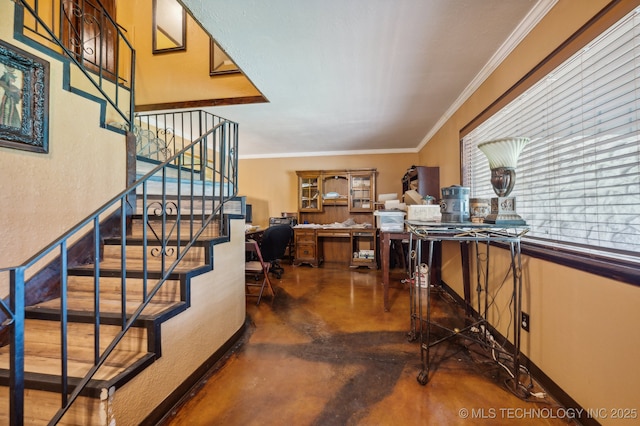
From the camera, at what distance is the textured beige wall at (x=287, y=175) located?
5246 mm

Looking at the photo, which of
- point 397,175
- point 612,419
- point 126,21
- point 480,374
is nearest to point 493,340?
point 480,374

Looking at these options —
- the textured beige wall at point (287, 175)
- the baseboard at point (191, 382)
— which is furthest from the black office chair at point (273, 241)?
the textured beige wall at point (287, 175)

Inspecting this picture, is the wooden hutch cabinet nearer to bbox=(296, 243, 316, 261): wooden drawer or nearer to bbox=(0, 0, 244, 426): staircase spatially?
bbox=(296, 243, 316, 261): wooden drawer

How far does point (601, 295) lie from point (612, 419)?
542 millimetres

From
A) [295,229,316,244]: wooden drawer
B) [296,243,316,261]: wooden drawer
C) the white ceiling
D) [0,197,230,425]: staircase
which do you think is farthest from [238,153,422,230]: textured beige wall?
[0,197,230,425]: staircase

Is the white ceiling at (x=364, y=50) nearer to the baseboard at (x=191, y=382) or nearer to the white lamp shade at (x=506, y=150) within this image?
the white lamp shade at (x=506, y=150)

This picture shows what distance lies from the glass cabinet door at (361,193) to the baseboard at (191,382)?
11.5 ft

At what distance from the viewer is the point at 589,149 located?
125 centimetres

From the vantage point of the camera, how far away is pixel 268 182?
5.70 meters

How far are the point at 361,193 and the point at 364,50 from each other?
3.28 m

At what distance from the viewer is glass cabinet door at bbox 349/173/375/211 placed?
5047 millimetres

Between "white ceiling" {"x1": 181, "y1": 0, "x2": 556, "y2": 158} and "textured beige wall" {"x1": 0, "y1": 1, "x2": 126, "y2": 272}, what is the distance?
107cm

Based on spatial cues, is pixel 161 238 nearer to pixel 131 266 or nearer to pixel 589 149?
pixel 131 266

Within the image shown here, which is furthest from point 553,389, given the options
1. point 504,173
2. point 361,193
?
point 361,193
